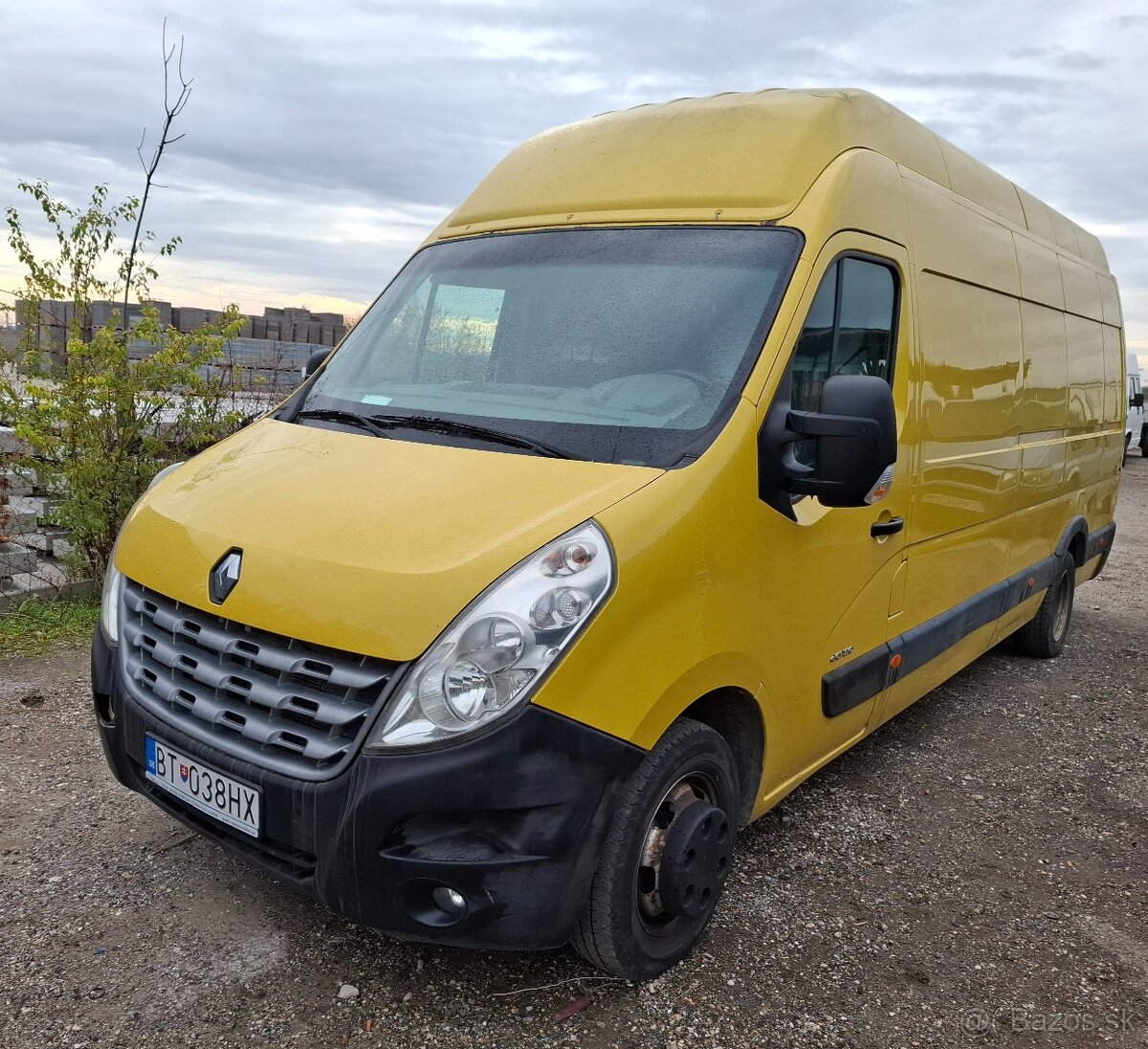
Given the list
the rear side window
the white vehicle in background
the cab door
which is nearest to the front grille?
the cab door

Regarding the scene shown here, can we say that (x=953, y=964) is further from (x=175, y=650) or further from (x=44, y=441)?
(x=44, y=441)

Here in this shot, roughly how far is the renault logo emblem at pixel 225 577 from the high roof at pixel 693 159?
1660 mm

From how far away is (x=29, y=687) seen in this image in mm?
4977

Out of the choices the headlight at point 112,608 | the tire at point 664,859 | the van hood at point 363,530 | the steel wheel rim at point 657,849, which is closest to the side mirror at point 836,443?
the van hood at point 363,530

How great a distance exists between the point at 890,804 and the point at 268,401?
5.07 m

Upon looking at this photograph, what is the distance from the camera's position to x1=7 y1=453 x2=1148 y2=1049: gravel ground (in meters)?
2.61

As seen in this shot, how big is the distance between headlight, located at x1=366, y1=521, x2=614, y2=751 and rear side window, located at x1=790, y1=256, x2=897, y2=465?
3.54 feet

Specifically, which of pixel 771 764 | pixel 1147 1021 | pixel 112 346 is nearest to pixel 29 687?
pixel 112 346

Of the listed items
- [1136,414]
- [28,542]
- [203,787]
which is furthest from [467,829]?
[1136,414]

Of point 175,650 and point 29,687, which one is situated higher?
point 175,650

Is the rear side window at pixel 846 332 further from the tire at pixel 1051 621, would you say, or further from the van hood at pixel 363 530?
the tire at pixel 1051 621

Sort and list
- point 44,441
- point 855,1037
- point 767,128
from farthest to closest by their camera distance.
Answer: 1. point 44,441
2. point 767,128
3. point 855,1037

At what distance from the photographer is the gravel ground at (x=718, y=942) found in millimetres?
2605

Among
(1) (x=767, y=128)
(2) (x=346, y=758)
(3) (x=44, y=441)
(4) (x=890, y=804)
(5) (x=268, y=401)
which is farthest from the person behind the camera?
(5) (x=268, y=401)
